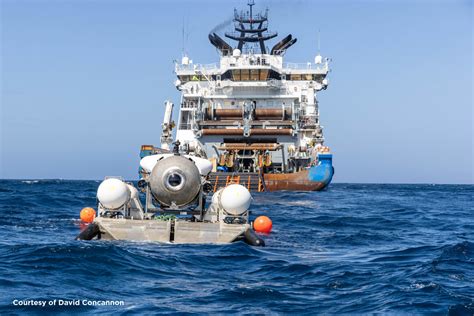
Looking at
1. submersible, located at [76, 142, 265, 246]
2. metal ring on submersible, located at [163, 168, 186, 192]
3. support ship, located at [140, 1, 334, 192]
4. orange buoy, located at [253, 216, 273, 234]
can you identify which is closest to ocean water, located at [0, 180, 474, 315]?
orange buoy, located at [253, 216, 273, 234]

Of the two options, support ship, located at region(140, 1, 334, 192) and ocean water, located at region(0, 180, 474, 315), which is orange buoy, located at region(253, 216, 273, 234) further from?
support ship, located at region(140, 1, 334, 192)

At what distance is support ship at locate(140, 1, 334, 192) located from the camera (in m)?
44.6

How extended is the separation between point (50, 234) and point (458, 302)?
12.4 meters

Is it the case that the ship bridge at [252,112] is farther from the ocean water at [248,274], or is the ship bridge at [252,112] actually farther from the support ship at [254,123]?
the ocean water at [248,274]

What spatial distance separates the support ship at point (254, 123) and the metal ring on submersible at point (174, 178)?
23573 millimetres

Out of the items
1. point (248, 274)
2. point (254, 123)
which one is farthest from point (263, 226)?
point (254, 123)

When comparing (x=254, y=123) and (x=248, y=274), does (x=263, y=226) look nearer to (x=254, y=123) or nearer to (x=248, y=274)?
(x=248, y=274)

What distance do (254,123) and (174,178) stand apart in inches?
1186

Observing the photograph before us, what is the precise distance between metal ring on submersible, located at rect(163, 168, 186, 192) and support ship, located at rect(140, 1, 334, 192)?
23.6 metres

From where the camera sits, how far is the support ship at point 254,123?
4459 cm

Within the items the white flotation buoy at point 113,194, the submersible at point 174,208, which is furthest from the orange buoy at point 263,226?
the white flotation buoy at point 113,194

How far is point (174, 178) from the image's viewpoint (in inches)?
672

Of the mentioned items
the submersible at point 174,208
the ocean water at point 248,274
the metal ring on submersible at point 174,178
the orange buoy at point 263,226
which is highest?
the metal ring on submersible at point 174,178

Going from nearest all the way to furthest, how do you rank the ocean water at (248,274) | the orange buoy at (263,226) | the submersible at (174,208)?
the ocean water at (248,274)
the submersible at (174,208)
the orange buoy at (263,226)
